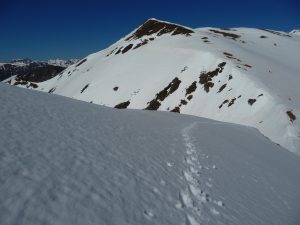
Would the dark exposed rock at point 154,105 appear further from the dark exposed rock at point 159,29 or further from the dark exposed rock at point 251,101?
the dark exposed rock at point 159,29

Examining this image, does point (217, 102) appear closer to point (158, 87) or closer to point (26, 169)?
point (158, 87)

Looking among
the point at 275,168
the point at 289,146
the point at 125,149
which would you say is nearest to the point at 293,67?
the point at 289,146

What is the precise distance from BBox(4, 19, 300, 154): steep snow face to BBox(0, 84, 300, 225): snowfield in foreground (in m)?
13.4

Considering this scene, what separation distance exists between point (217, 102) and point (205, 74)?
841 cm

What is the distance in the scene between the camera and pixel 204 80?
46.9 metres

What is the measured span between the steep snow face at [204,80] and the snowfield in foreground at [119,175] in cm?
1340

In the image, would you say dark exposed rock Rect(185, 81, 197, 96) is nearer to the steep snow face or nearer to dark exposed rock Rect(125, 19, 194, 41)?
the steep snow face

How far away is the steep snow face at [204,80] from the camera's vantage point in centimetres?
3341

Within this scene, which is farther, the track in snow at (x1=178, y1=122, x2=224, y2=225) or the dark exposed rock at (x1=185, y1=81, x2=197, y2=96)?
the dark exposed rock at (x1=185, y1=81, x2=197, y2=96)

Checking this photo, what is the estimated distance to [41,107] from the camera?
15.3m

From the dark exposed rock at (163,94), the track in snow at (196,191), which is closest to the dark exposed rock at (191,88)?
the dark exposed rock at (163,94)

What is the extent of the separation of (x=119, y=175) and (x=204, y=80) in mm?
38180

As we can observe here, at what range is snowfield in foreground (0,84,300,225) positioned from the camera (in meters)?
7.74

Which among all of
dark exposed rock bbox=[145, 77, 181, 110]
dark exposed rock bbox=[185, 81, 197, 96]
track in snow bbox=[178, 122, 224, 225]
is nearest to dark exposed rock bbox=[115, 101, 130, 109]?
dark exposed rock bbox=[145, 77, 181, 110]
